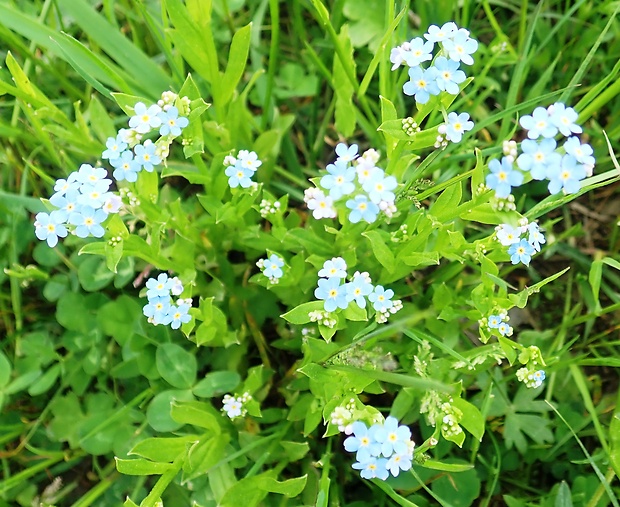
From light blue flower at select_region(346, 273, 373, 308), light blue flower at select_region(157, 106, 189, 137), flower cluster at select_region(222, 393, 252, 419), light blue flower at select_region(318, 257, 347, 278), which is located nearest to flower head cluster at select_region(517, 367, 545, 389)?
light blue flower at select_region(346, 273, 373, 308)

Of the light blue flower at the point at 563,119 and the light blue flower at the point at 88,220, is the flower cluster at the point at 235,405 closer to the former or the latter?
the light blue flower at the point at 88,220

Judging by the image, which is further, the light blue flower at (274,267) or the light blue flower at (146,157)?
the light blue flower at (274,267)

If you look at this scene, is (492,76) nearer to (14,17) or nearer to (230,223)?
(230,223)

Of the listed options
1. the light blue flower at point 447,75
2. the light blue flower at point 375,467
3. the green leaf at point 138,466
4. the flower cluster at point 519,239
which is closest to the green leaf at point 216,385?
the green leaf at point 138,466

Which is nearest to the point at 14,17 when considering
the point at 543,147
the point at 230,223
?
the point at 230,223

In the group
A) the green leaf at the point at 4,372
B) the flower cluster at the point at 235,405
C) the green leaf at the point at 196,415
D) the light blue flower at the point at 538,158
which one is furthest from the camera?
the green leaf at the point at 4,372

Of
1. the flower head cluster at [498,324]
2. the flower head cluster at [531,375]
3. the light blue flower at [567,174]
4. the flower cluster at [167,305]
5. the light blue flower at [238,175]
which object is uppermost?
the light blue flower at [238,175]
